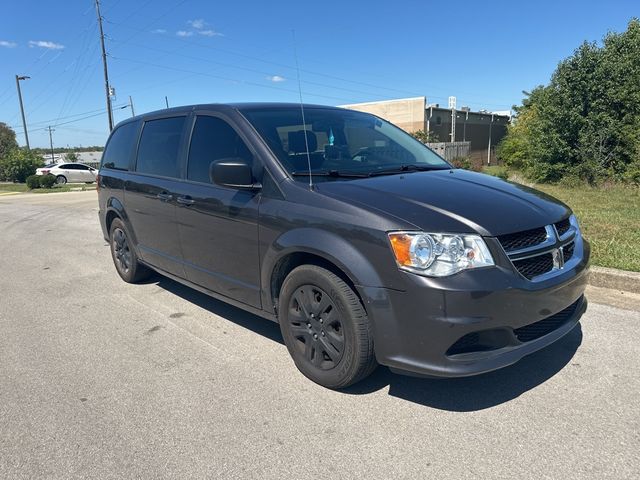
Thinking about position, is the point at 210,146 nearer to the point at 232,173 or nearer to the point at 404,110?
the point at 232,173

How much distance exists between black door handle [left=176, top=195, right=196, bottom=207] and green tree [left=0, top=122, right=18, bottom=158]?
58164 millimetres

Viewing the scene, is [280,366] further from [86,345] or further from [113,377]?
[86,345]

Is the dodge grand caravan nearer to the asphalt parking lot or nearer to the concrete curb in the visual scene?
the asphalt parking lot

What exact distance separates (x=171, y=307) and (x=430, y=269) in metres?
3.18

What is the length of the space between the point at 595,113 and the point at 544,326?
1344 cm

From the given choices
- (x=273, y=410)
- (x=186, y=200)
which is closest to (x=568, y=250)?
(x=273, y=410)

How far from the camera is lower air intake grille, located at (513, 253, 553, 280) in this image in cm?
278

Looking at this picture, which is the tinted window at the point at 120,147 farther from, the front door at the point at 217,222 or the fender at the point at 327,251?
the fender at the point at 327,251

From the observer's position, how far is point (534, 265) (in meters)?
2.86

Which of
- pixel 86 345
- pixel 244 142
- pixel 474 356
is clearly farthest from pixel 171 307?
pixel 474 356

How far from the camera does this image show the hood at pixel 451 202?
9.04 ft

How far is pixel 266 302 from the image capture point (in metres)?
3.57

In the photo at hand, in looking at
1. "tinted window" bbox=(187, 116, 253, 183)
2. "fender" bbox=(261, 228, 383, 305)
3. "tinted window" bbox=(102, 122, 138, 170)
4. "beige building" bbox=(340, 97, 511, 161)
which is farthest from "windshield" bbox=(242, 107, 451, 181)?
"beige building" bbox=(340, 97, 511, 161)

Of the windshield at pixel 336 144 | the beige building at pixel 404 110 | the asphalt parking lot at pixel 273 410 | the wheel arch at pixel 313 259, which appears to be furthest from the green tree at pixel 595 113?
the beige building at pixel 404 110
